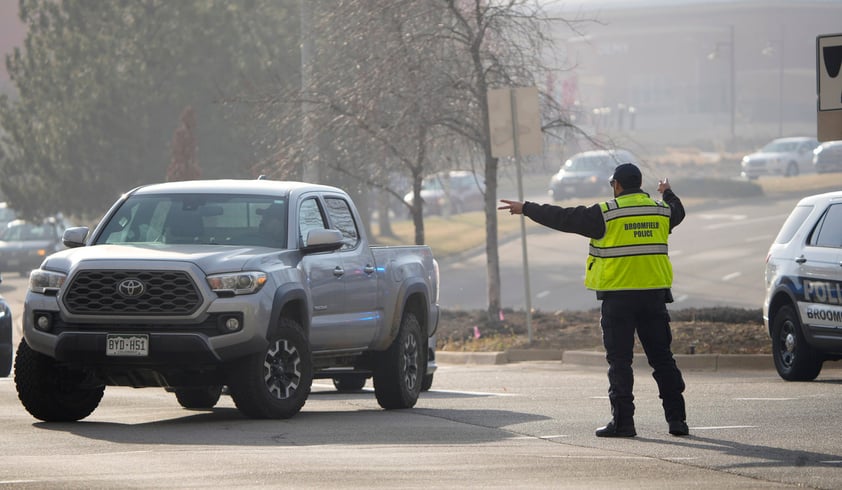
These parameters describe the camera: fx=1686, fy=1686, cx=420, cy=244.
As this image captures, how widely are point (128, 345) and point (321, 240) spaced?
184 cm

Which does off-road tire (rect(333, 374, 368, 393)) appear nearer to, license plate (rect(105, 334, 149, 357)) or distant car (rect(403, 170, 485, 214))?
license plate (rect(105, 334, 149, 357))

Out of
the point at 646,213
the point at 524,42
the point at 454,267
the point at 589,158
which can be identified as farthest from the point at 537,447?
the point at 589,158

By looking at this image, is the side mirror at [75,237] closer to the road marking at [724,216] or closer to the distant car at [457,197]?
the road marking at [724,216]

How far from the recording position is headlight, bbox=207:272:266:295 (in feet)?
40.1

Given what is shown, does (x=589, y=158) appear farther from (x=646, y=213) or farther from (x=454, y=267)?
(x=646, y=213)

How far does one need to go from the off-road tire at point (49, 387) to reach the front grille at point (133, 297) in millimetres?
548

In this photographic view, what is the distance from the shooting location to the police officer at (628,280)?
11648mm

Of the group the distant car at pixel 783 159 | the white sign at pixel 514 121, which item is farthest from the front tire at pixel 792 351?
the distant car at pixel 783 159

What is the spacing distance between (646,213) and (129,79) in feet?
112

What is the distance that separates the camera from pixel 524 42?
26172mm

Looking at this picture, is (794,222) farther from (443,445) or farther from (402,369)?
(443,445)

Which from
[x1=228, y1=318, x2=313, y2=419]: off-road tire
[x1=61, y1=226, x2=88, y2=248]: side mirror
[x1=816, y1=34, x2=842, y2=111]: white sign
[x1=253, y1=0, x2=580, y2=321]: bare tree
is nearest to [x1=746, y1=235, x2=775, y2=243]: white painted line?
[x1=253, y1=0, x2=580, y2=321]: bare tree

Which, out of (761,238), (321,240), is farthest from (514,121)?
(761,238)

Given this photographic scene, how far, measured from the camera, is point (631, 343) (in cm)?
1170
